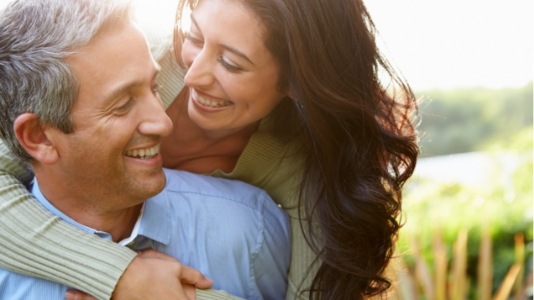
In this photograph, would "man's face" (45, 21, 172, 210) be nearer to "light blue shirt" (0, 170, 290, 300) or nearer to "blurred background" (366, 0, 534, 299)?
"light blue shirt" (0, 170, 290, 300)

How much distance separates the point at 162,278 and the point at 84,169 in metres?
0.37

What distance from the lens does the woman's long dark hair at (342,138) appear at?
2.81 metres

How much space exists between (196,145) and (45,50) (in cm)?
87

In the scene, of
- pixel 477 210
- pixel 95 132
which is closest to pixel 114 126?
pixel 95 132

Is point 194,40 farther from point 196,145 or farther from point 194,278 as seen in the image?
point 194,278

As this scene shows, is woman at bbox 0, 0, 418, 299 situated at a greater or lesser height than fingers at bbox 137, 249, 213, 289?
Answer: greater

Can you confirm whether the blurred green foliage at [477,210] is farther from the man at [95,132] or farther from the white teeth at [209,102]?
the man at [95,132]

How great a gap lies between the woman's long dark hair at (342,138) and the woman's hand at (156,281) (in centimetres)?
41

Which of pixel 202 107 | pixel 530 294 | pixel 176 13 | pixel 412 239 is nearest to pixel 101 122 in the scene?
pixel 202 107

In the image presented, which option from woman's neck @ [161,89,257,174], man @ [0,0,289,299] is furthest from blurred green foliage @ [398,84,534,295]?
man @ [0,0,289,299]

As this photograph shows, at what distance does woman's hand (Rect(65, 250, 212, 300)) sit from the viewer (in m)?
2.46

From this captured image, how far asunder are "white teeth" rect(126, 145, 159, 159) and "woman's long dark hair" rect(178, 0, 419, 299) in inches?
21.9

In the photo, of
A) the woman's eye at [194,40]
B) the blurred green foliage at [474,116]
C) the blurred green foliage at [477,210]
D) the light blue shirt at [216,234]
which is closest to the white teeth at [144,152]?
the light blue shirt at [216,234]

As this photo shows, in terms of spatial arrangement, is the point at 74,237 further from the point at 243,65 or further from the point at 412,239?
the point at 412,239
